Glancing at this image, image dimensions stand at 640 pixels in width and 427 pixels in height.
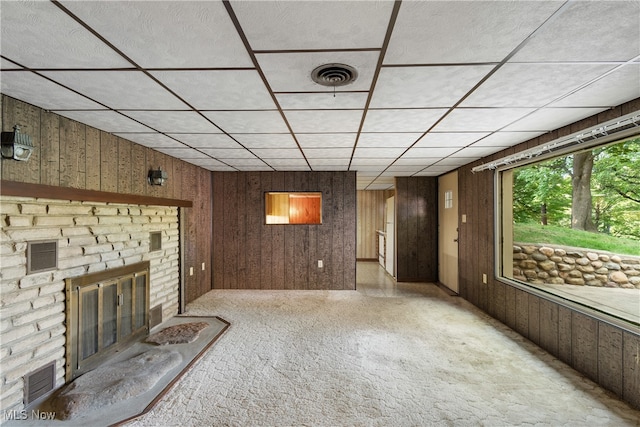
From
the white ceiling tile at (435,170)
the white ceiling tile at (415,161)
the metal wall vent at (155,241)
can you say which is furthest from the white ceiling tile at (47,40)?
the white ceiling tile at (435,170)

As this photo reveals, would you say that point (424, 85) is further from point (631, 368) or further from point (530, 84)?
point (631, 368)

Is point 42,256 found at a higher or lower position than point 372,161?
lower

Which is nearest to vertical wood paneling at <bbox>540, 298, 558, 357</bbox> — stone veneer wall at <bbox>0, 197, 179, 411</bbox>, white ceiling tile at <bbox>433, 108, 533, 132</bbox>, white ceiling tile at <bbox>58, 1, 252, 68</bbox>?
white ceiling tile at <bbox>433, 108, 533, 132</bbox>

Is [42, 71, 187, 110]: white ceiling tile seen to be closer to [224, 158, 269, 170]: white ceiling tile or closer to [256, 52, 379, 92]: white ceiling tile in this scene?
[256, 52, 379, 92]: white ceiling tile

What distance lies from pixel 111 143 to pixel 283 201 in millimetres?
3789

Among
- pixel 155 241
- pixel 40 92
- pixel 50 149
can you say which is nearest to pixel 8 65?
pixel 40 92

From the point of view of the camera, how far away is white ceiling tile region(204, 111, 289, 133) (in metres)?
2.35

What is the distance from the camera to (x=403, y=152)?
377 centimetres

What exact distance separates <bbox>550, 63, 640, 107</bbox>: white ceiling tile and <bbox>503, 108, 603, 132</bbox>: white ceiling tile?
0.39ft

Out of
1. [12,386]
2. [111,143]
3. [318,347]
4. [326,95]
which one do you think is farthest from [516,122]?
[12,386]

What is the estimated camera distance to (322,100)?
80.8 inches

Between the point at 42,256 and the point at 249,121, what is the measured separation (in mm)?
1929

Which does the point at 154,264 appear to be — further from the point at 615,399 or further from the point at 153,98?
the point at 615,399

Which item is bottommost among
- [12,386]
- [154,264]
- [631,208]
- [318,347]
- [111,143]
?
[318,347]
